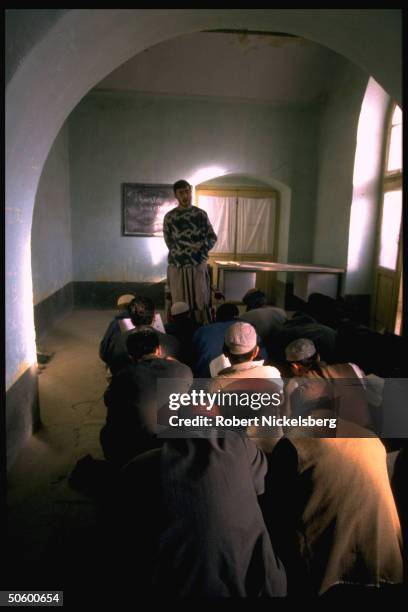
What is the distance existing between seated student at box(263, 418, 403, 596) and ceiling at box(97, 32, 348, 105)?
555cm

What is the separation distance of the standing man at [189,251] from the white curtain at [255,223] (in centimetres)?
318

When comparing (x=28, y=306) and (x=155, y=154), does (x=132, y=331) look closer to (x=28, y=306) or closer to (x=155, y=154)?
(x=28, y=306)

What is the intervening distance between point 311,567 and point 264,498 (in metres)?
0.28

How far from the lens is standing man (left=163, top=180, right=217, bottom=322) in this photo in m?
4.46

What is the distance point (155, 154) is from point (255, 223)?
A: 207 centimetres

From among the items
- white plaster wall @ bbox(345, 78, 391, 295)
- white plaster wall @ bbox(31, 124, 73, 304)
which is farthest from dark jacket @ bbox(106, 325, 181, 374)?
white plaster wall @ bbox(345, 78, 391, 295)

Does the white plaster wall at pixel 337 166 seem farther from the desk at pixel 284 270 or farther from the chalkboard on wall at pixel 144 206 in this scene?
the chalkboard on wall at pixel 144 206

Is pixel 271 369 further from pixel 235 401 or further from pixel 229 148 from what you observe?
pixel 229 148

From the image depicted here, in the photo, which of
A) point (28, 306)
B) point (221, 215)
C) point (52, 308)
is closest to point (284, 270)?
point (221, 215)

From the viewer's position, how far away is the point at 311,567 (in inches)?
59.3

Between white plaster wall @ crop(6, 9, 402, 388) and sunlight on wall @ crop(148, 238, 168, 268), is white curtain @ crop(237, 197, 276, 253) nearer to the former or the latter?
sunlight on wall @ crop(148, 238, 168, 268)

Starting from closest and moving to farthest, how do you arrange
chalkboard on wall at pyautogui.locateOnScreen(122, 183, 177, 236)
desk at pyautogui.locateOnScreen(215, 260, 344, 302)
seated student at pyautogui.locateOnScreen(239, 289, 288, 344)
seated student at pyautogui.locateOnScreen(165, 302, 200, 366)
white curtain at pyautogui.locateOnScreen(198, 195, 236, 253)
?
1. seated student at pyautogui.locateOnScreen(239, 289, 288, 344)
2. seated student at pyautogui.locateOnScreen(165, 302, 200, 366)
3. desk at pyautogui.locateOnScreen(215, 260, 344, 302)
4. chalkboard on wall at pyautogui.locateOnScreen(122, 183, 177, 236)
5. white curtain at pyautogui.locateOnScreen(198, 195, 236, 253)

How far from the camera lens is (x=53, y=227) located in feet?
19.6
